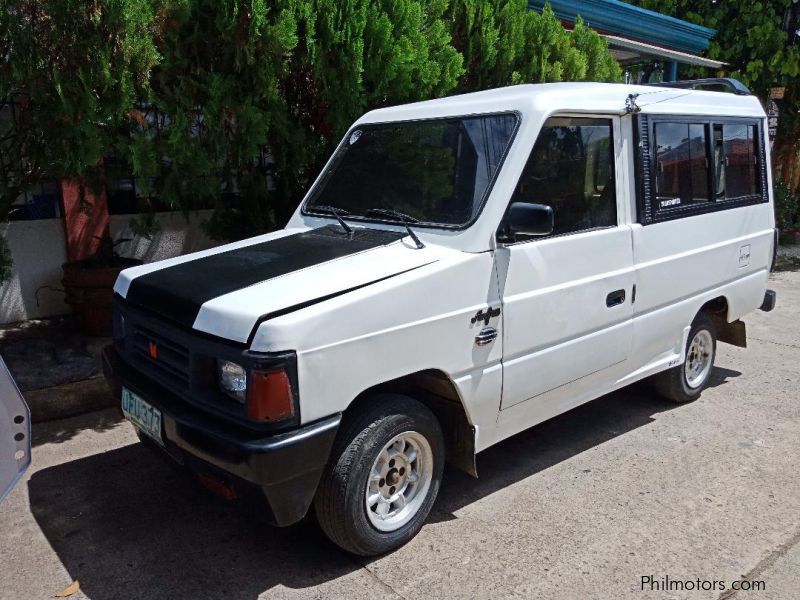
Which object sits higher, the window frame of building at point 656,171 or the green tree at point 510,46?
the green tree at point 510,46

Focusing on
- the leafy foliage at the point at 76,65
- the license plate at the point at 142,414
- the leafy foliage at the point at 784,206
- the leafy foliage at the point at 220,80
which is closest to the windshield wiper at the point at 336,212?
the leafy foliage at the point at 220,80

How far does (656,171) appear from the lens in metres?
4.28

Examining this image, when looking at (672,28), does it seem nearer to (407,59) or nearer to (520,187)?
(407,59)

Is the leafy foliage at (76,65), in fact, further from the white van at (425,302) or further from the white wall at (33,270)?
the white wall at (33,270)

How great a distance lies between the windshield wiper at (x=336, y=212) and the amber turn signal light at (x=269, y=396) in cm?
121

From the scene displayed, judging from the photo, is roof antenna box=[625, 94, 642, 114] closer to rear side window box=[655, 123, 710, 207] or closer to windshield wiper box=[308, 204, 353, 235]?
rear side window box=[655, 123, 710, 207]

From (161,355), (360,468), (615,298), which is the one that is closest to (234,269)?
(161,355)

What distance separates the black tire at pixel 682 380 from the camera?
5.00 metres

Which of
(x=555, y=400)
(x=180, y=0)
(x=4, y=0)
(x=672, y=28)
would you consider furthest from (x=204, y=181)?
(x=672, y=28)

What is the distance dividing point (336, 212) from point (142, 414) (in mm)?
1568

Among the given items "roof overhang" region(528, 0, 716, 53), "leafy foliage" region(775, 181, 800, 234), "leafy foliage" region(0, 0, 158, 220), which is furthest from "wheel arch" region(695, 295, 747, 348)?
"leafy foliage" region(775, 181, 800, 234)

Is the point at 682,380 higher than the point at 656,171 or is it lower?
lower

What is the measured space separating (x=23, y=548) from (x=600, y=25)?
10500 millimetres

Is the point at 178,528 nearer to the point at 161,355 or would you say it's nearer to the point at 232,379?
the point at 161,355
